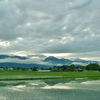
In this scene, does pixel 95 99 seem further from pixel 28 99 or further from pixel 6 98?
pixel 6 98

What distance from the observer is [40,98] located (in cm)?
2103

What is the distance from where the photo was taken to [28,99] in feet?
66.7

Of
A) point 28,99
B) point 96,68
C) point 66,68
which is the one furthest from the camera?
point 96,68

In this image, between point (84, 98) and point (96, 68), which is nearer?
point (84, 98)

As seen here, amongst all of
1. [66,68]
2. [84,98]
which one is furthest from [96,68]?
[84,98]

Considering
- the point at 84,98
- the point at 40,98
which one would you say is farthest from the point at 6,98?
the point at 84,98

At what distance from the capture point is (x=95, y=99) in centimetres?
2047

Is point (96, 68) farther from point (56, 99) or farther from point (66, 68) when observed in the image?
point (56, 99)

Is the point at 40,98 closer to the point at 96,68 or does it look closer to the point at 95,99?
the point at 95,99

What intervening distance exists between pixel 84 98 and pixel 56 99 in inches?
158

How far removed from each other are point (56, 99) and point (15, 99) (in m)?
5.55

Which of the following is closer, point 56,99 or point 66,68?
point 56,99

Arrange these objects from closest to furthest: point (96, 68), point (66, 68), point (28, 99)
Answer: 1. point (28, 99)
2. point (66, 68)
3. point (96, 68)

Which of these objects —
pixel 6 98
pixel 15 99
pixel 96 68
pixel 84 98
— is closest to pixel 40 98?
pixel 15 99
